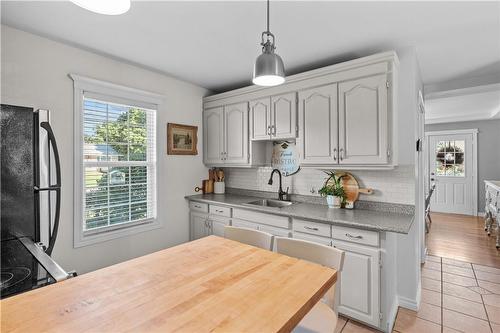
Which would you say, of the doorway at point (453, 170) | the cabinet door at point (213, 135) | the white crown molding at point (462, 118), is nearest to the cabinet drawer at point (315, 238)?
the cabinet door at point (213, 135)

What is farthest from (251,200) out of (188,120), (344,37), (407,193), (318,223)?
(344,37)

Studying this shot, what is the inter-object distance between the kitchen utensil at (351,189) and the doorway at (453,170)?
4422mm

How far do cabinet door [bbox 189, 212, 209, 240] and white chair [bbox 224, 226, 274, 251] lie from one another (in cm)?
136

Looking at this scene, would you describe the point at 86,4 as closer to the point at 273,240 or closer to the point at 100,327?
the point at 100,327

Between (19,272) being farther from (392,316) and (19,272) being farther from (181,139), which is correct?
(392,316)

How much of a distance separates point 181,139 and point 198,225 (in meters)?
1.14

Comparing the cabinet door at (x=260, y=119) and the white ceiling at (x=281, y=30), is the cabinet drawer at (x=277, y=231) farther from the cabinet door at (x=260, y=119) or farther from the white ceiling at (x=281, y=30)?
the white ceiling at (x=281, y=30)

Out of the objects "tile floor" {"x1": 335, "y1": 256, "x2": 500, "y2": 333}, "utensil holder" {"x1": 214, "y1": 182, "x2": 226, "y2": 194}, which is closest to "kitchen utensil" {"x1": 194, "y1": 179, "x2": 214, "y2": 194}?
"utensil holder" {"x1": 214, "y1": 182, "x2": 226, "y2": 194}

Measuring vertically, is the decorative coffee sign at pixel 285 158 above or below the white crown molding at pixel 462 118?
below

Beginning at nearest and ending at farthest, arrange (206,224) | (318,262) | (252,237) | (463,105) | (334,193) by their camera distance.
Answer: (318,262), (252,237), (334,193), (206,224), (463,105)

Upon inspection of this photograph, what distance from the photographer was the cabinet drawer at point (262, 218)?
2.50 metres

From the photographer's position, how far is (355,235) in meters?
2.05

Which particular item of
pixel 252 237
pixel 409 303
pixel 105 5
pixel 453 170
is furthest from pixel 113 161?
pixel 453 170

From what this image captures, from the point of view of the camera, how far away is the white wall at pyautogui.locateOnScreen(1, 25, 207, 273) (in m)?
2.04
